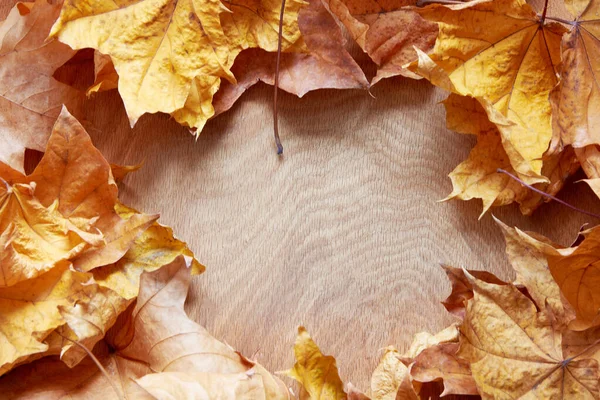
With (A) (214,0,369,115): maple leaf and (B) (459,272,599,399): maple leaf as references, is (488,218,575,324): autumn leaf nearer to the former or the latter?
(B) (459,272,599,399): maple leaf

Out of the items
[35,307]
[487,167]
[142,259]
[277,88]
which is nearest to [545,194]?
[487,167]

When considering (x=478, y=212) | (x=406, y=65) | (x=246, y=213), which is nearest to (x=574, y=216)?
(x=478, y=212)

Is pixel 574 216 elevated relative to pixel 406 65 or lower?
lower

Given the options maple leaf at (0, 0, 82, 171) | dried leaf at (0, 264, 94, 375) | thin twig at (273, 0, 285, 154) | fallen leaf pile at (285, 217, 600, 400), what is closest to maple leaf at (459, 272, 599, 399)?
fallen leaf pile at (285, 217, 600, 400)

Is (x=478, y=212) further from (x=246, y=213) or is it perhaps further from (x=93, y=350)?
(x=93, y=350)

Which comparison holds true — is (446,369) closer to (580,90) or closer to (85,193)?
(580,90)

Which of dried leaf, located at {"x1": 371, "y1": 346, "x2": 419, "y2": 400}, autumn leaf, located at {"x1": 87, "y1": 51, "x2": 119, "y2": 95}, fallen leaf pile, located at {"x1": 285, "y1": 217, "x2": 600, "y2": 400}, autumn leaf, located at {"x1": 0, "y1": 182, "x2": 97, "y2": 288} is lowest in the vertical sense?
dried leaf, located at {"x1": 371, "y1": 346, "x2": 419, "y2": 400}
